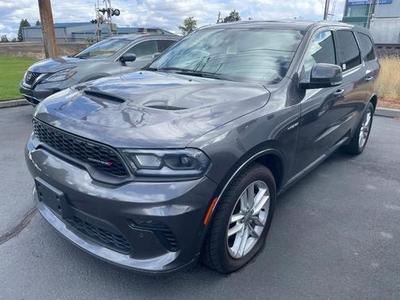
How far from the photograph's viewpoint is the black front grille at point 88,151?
199 cm

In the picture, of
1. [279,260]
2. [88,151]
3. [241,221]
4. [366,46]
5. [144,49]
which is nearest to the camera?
[88,151]

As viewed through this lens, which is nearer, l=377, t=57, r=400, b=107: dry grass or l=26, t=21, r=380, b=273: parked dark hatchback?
l=26, t=21, r=380, b=273: parked dark hatchback

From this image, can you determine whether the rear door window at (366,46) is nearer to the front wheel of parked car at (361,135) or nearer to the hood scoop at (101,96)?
the front wheel of parked car at (361,135)

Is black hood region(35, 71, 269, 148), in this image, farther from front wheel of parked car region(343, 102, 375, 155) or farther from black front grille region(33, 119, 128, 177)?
front wheel of parked car region(343, 102, 375, 155)

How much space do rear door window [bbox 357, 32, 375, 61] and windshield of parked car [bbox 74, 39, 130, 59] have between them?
4.57 metres

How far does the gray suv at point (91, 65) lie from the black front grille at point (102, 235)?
391 cm

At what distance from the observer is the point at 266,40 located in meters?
3.21

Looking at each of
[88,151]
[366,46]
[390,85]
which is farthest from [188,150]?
[390,85]

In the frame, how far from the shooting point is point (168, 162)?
76.9 inches

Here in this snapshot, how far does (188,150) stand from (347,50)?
3034 mm

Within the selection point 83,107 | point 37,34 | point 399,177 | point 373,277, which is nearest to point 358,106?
point 399,177

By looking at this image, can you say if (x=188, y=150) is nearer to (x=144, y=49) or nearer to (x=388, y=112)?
(x=144, y=49)

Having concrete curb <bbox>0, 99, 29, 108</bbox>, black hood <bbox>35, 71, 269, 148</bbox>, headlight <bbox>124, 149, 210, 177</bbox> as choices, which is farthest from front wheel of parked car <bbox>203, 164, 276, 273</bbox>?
concrete curb <bbox>0, 99, 29, 108</bbox>

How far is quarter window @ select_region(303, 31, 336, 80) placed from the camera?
310cm
